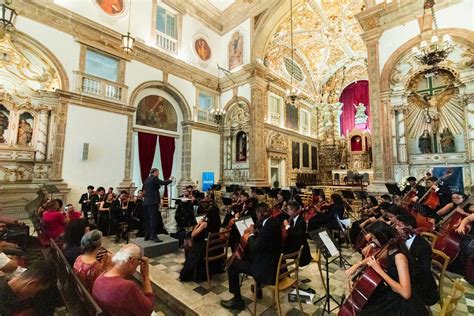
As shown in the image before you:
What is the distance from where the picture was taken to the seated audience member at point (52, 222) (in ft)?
11.7

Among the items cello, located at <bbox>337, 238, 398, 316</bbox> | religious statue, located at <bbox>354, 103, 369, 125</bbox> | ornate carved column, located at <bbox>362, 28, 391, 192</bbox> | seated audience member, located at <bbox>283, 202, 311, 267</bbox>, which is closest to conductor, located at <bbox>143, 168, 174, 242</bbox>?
seated audience member, located at <bbox>283, 202, 311, 267</bbox>

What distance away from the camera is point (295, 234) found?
323 cm

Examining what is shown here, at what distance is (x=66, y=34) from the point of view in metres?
7.71

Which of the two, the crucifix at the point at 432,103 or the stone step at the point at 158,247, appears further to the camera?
the crucifix at the point at 432,103

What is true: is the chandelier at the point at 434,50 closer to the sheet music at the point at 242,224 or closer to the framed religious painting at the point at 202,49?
the sheet music at the point at 242,224

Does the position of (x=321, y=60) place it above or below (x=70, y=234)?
above

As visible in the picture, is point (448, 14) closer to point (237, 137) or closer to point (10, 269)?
point (237, 137)

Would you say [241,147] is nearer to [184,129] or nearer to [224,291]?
[184,129]

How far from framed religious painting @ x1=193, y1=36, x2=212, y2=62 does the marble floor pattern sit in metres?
11.2

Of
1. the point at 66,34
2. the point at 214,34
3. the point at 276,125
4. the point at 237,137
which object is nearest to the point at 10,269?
the point at 66,34

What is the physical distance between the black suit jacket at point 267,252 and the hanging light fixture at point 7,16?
26.4ft

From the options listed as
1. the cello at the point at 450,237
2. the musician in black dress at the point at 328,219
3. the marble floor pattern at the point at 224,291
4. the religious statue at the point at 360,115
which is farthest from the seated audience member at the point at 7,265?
the religious statue at the point at 360,115

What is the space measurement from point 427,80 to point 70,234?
405 inches

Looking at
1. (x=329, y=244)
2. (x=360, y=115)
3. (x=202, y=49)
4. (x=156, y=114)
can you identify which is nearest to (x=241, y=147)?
Result: (x=156, y=114)
